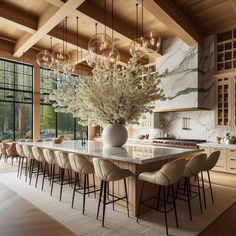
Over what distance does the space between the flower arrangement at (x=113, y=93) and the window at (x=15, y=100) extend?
180 inches

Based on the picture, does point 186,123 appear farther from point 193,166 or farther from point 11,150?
point 11,150

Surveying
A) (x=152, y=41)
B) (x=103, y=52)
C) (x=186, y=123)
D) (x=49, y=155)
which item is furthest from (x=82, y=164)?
(x=186, y=123)

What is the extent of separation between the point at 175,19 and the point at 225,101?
8.48ft

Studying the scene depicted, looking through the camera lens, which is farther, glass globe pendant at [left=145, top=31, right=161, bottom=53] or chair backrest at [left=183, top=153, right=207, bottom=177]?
glass globe pendant at [left=145, top=31, right=161, bottom=53]

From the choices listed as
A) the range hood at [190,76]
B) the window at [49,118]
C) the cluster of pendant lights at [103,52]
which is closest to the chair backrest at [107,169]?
the cluster of pendant lights at [103,52]

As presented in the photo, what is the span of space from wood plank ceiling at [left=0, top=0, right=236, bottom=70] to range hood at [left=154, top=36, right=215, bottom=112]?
33cm

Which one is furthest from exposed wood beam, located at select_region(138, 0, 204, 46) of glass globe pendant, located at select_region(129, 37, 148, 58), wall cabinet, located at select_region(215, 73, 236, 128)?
wall cabinet, located at select_region(215, 73, 236, 128)

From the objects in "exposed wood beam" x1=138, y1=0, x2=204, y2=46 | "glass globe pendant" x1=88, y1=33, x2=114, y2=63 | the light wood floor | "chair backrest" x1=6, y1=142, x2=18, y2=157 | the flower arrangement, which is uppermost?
"exposed wood beam" x1=138, y1=0, x2=204, y2=46

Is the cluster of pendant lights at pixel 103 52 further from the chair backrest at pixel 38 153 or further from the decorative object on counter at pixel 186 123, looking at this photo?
the decorative object on counter at pixel 186 123

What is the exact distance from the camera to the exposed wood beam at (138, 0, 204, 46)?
4417mm

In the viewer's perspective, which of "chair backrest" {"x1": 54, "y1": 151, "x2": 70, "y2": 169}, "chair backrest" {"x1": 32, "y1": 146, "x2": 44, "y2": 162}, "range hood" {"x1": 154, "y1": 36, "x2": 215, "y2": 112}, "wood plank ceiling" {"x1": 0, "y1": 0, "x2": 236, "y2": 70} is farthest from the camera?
"range hood" {"x1": 154, "y1": 36, "x2": 215, "y2": 112}

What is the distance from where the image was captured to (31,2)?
503 centimetres

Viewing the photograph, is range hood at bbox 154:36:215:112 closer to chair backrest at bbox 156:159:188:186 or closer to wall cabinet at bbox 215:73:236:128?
wall cabinet at bbox 215:73:236:128

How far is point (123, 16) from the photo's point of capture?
5.45m
